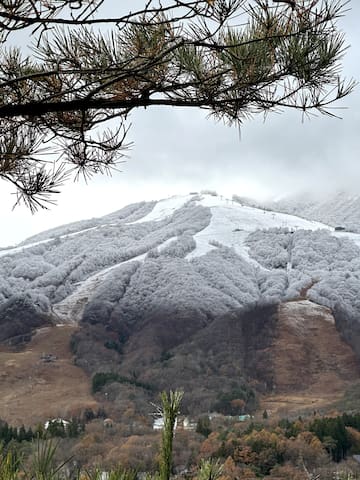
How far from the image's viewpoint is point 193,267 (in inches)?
2466

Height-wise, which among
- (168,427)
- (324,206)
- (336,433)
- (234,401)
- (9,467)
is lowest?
(336,433)

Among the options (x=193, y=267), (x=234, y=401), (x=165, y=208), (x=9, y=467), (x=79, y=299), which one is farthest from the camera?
(x=165, y=208)

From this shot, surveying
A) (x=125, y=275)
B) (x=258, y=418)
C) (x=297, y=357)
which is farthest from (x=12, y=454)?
(x=125, y=275)

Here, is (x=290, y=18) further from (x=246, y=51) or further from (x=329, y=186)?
(x=329, y=186)

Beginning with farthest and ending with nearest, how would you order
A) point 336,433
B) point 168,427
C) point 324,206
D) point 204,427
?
point 324,206
point 204,427
point 336,433
point 168,427

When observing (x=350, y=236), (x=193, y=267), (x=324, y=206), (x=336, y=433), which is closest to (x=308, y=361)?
(x=193, y=267)

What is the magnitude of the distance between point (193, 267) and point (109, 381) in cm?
1958

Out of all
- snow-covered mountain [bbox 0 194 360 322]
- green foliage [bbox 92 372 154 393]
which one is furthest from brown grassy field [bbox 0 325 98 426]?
snow-covered mountain [bbox 0 194 360 322]

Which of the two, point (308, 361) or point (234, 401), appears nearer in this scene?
point (234, 401)

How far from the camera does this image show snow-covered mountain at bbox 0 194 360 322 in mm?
59281

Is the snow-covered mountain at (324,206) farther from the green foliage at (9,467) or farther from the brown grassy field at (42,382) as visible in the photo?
the green foliage at (9,467)

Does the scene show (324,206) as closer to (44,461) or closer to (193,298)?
(193,298)

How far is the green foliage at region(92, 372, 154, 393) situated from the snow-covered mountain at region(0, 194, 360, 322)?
1222cm

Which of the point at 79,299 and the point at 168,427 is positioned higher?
the point at 79,299
